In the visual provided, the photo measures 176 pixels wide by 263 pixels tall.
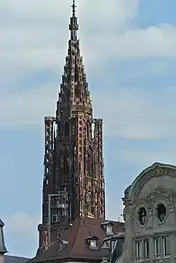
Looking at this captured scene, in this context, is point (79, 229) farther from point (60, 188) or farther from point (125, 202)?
point (60, 188)

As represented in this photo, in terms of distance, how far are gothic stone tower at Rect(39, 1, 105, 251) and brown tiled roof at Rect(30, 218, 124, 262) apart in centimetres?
6066

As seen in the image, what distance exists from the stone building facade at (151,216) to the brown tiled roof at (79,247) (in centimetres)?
640

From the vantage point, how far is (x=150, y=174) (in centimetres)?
6575

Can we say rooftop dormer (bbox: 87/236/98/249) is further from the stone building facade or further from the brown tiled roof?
the stone building facade

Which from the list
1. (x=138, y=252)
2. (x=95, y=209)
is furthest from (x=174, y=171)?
(x=95, y=209)

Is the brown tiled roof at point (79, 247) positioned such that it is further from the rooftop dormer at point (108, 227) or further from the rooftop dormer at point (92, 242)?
the rooftop dormer at point (108, 227)

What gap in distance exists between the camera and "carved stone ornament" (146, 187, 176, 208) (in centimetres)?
6400

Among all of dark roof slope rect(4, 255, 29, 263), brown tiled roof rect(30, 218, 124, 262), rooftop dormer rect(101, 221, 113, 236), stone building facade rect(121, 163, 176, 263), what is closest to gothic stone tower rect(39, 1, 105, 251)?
dark roof slope rect(4, 255, 29, 263)

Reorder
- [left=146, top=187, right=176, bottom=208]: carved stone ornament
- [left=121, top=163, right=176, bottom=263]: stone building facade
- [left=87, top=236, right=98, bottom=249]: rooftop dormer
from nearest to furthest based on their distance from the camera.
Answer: [left=146, top=187, right=176, bottom=208]: carved stone ornament < [left=121, top=163, right=176, bottom=263]: stone building facade < [left=87, top=236, right=98, bottom=249]: rooftop dormer

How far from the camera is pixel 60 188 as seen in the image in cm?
15000

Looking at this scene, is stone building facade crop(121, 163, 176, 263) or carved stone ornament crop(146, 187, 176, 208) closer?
carved stone ornament crop(146, 187, 176, 208)

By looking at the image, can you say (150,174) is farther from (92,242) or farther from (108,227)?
(108,227)

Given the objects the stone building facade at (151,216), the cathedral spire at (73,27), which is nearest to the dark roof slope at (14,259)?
the stone building facade at (151,216)

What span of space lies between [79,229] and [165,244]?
1471cm
